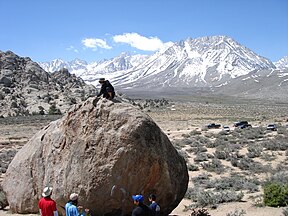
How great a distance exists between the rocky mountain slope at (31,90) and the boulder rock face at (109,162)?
2518 inches

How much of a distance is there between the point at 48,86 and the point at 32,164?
82.2 metres

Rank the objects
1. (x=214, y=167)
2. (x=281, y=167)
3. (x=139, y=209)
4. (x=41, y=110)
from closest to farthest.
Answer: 1. (x=139, y=209)
2. (x=281, y=167)
3. (x=214, y=167)
4. (x=41, y=110)

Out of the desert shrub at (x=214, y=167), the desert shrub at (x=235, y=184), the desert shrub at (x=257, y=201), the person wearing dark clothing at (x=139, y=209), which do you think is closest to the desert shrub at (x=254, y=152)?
the desert shrub at (x=214, y=167)

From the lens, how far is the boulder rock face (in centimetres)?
1002

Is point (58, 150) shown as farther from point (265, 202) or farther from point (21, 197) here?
point (265, 202)

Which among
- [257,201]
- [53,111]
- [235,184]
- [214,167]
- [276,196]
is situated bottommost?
[214,167]

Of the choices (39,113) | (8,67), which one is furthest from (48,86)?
(39,113)

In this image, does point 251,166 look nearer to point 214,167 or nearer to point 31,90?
point 214,167

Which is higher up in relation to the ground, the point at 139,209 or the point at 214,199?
the point at 139,209

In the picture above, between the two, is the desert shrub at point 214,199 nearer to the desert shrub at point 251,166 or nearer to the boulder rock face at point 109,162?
the boulder rock face at point 109,162

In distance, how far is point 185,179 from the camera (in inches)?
452

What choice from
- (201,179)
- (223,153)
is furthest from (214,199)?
(223,153)

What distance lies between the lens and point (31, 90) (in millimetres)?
85062

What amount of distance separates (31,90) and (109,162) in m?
79.1
